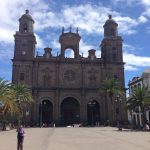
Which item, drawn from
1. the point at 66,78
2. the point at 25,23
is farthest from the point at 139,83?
the point at 25,23

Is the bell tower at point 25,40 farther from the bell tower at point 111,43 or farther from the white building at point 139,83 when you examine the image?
the white building at point 139,83

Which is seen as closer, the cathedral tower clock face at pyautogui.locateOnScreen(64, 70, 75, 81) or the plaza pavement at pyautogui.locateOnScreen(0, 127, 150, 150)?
the plaza pavement at pyautogui.locateOnScreen(0, 127, 150, 150)

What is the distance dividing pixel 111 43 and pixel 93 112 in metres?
18.1

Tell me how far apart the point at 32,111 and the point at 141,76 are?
2948 cm

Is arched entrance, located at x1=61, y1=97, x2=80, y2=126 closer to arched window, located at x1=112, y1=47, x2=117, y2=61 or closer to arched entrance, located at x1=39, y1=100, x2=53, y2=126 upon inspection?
arched entrance, located at x1=39, y1=100, x2=53, y2=126

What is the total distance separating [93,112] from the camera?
78.8 meters

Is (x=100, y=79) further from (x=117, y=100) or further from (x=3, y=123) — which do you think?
(x=3, y=123)

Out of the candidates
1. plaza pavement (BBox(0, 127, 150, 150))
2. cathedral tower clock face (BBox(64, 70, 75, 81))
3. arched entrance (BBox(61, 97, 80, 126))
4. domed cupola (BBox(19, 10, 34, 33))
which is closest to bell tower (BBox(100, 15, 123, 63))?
cathedral tower clock face (BBox(64, 70, 75, 81))

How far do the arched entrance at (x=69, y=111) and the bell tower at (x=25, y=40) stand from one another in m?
14.2

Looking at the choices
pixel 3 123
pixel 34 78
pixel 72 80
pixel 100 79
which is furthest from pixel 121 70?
pixel 3 123

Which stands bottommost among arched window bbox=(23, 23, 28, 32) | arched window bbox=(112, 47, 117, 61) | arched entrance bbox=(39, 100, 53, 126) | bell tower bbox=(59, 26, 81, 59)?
arched entrance bbox=(39, 100, 53, 126)

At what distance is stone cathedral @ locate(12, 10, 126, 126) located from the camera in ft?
246

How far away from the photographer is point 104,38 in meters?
82.8

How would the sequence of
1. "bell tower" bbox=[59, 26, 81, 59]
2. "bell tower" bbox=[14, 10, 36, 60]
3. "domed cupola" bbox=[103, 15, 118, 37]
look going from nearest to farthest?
"bell tower" bbox=[14, 10, 36, 60] → "bell tower" bbox=[59, 26, 81, 59] → "domed cupola" bbox=[103, 15, 118, 37]
